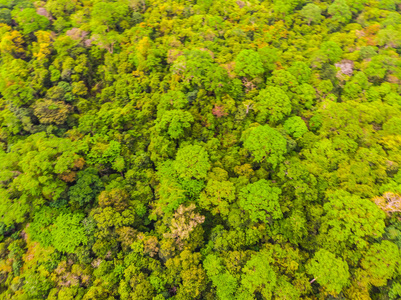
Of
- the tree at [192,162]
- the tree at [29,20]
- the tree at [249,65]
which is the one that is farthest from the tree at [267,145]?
the tree at [29,20]

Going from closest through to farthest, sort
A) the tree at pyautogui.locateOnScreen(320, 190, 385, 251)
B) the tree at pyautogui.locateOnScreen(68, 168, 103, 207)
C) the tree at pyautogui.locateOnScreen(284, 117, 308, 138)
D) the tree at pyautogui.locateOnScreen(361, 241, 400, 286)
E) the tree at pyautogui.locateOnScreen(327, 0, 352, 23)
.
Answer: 1. the tree at pyautogui.locateOnScreen(361, 241, 400, 286)
2. the tree at pyautogui.locateOnScreen(320, 190, 385, 251)
3. the tree at pyautogui.locateOnScreen(68, 168, 103, 207)
4. the tree at pyautogui.locateOnScreen(284, 117, 308, 138)
5. the tree at pyautogui.locateOnScreen(327, 0, 352, 23)

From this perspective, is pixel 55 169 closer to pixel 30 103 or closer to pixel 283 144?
pixel 30 103

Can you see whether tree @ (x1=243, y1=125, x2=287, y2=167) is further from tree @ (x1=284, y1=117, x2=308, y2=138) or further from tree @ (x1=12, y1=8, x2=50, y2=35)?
tree @ (x1=12, y1=8, x2=50, y2=35)

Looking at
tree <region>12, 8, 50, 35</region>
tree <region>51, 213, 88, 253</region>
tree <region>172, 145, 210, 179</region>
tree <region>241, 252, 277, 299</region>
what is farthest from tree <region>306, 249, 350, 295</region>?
tree <region>12, 8, 50, 35</region>

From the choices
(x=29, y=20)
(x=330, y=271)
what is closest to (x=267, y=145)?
(x=330, y=271)

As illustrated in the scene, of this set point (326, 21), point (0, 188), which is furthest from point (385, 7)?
point (0, 188)

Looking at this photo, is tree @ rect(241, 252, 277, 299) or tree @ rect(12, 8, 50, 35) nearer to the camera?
tree @ rect(241, 252, 277, 299)
